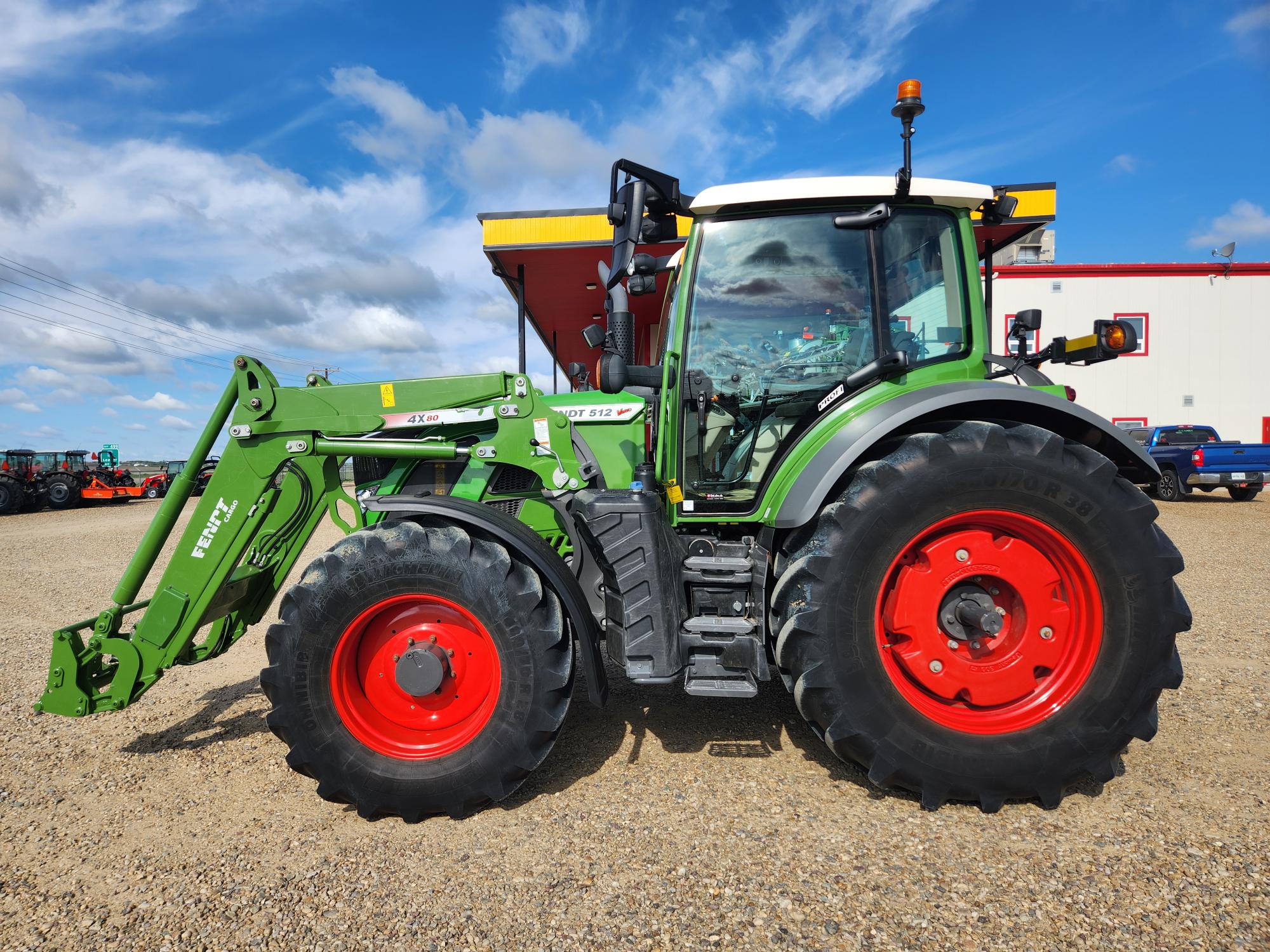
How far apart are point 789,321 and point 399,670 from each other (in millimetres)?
2208

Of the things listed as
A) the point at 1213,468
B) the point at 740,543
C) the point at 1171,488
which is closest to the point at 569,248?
the point at 740,543

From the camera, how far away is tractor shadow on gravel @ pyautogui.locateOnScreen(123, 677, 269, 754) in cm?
338

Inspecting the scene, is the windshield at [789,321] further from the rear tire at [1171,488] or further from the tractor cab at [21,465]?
the tractor cab at [21,465]

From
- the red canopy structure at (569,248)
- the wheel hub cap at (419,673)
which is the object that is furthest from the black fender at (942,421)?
the red canopy structure at (569,248)

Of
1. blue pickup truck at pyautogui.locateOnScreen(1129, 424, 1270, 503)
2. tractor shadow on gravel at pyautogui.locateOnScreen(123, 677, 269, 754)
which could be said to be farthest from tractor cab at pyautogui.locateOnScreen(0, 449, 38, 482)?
blue pickup truck at pyautogui.locateOnScreen(1129, 424, 1270, 503)

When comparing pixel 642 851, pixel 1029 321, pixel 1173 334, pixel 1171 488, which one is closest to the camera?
pixel 642 851

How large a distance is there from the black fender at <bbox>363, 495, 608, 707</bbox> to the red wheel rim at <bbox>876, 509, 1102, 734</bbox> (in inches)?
44.4

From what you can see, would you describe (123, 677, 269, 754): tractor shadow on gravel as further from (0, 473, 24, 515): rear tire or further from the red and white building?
the red and white building

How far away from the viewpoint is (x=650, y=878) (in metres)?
2.22

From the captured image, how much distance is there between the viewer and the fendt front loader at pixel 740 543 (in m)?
2.56

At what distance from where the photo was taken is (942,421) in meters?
2.78

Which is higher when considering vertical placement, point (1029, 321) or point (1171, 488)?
point (1029, 321)

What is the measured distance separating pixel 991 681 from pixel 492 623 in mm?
1957

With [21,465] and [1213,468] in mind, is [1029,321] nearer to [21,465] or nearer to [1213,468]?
[1213,468]
